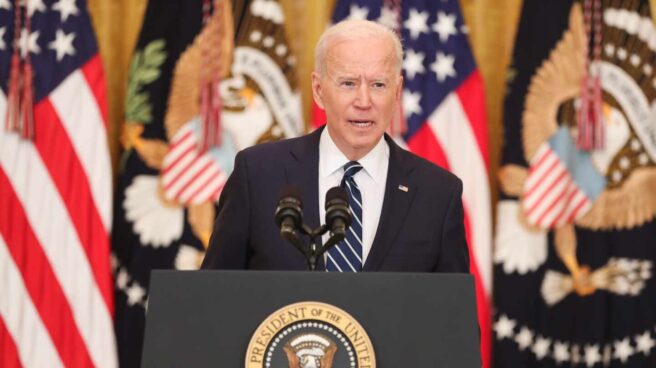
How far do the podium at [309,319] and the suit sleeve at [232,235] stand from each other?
2.25 feet

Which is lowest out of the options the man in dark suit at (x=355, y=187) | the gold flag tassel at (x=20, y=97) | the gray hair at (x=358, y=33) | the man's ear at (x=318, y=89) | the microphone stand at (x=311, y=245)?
the microphone stand at (x=311, y=245)

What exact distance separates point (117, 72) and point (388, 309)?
3.63 m

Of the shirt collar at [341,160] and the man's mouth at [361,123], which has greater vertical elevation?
the man's mouth at [361,123]

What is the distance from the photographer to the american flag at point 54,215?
15.5 ft

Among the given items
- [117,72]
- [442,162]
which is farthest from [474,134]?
[117,72]

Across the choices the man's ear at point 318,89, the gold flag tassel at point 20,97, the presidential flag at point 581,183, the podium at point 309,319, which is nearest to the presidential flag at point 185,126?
the gold flag tassel at point 20,97

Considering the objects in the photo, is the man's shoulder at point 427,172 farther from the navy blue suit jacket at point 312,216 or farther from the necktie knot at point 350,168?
the necktie knot at point 350,168

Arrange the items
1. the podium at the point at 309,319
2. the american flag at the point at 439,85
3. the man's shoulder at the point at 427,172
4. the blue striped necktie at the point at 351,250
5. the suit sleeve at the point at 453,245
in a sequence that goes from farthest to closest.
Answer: the american flag at the point at 439,85 → the man's shoulder at the point at 427,172 → the suit sleeve at the point at 453,245 → the blue striped necktie at the point at 351,250 → the podium at the point at 309,319

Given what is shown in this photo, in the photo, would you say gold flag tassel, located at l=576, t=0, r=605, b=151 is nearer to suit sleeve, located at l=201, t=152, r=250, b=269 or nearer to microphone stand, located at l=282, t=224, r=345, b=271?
suit sleeve, located at l=201, t=152, r=250, b=269

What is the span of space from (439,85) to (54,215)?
200cm

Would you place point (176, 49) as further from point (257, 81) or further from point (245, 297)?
point (245, 297)

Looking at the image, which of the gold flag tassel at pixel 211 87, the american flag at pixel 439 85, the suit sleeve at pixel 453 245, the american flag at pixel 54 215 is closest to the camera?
the suit sleeve at pixel 453 245

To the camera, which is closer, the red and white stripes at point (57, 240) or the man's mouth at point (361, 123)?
the man's mouth at point (361, 123)

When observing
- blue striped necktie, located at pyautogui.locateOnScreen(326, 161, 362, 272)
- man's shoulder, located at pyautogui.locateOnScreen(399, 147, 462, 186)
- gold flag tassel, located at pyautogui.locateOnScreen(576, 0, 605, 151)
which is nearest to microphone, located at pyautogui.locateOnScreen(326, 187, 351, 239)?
blue striped necktie, located at pyautogui.locateOnScreen(326, 161, 362, 272)
